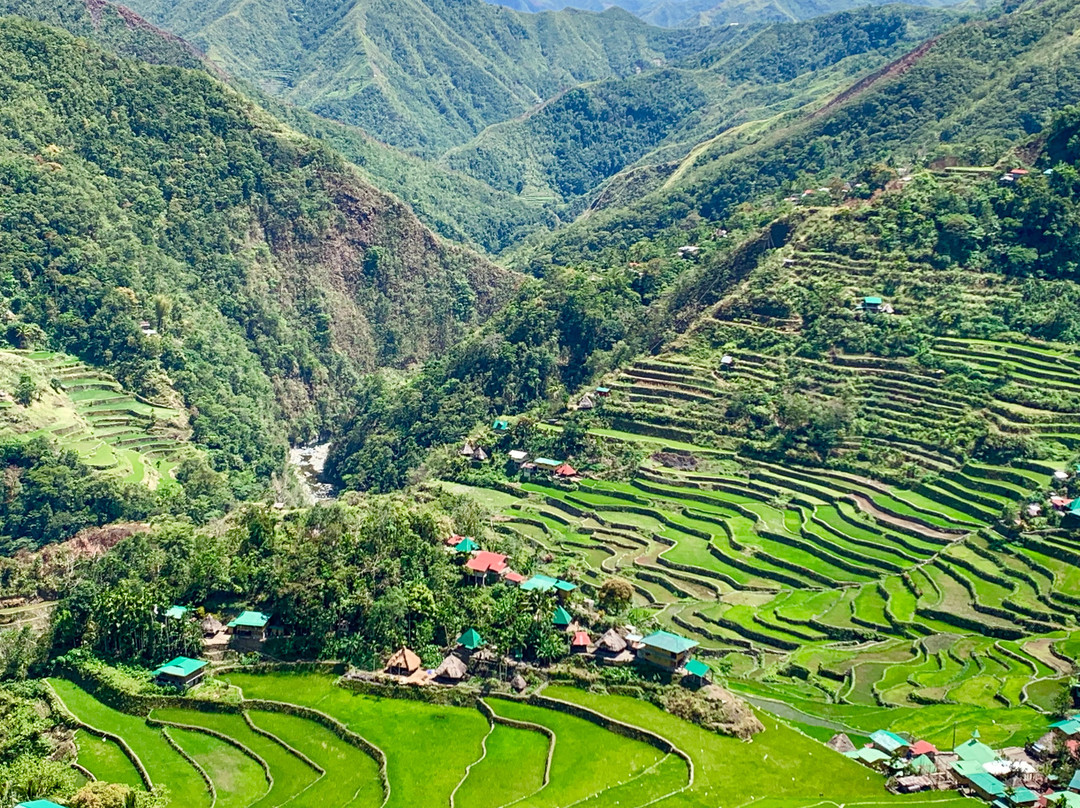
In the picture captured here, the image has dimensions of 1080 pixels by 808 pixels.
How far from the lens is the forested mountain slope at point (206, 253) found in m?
86.9

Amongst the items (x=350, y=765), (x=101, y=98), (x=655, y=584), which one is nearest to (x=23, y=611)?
(x=350, y=765)

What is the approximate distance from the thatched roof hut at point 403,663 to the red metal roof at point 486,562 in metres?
6.09

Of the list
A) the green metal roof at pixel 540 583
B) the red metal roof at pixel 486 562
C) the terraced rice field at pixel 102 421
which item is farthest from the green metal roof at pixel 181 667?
the terraced rice field at pixel 102 421

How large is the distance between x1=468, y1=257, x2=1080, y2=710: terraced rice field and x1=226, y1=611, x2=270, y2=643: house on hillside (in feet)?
44.7

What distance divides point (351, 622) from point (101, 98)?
80633 mm

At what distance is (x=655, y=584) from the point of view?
174ft

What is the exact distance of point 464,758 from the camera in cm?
3553

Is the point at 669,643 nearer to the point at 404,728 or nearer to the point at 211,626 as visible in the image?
the point at 404,728

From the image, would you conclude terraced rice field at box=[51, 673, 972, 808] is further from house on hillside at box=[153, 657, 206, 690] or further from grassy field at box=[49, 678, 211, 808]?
house on hillside at box=[153, 657, 206, 690]

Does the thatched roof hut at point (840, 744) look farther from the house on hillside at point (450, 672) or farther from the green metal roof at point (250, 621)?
the green metal roof at point (250, 621)

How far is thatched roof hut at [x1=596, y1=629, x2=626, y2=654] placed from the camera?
4081 cm

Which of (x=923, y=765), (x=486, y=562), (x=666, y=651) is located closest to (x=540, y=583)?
(x=486, y=562)

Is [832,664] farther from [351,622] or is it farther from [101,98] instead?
[101,98]

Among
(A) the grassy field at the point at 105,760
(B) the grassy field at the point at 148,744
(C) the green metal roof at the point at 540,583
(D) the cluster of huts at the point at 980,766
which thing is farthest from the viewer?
(C) the green metal roof at the point at 540,583
